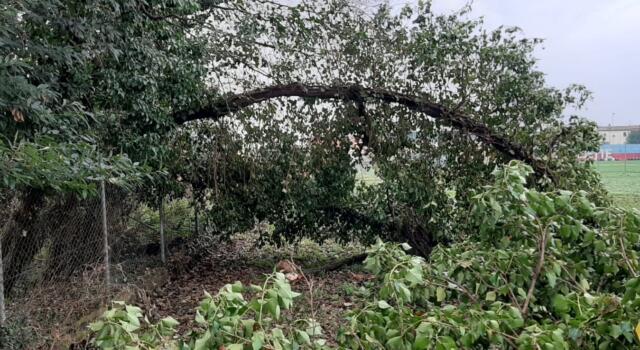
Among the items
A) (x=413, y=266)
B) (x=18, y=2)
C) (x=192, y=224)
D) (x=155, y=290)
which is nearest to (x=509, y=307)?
(x=413, y=266)

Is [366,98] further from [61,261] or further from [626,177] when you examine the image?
[626,177]

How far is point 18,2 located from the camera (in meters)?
3.17

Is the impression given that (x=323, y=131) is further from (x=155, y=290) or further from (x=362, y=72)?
(x=155, y=290)

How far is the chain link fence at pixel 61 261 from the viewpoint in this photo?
13.5ft

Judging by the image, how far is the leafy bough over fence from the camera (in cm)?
144

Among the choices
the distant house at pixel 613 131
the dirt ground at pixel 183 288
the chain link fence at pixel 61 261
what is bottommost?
the dirt ground at pixel 183 288

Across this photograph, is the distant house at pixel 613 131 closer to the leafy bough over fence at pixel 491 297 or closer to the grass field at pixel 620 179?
the grass field at pixel 620 179

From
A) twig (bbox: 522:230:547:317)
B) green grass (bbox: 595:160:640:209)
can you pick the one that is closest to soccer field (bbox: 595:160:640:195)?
green grass (bbox: 595:160:640:209)

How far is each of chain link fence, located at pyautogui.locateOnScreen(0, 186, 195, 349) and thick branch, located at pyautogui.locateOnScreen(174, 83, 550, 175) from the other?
1.65 m

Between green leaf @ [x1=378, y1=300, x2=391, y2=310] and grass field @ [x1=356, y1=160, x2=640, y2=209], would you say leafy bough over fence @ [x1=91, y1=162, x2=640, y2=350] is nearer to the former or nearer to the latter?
green leaf @ [x1=378, y1=300, x2=391, y2=310]

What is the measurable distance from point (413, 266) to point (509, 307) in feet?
1.24

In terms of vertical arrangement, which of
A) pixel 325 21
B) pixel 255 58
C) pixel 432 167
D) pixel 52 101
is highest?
pixel 325 21

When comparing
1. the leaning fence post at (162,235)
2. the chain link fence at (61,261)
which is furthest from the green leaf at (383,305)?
the leaning fence post at (162,235)

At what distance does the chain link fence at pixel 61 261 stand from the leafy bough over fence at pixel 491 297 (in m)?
2.91
